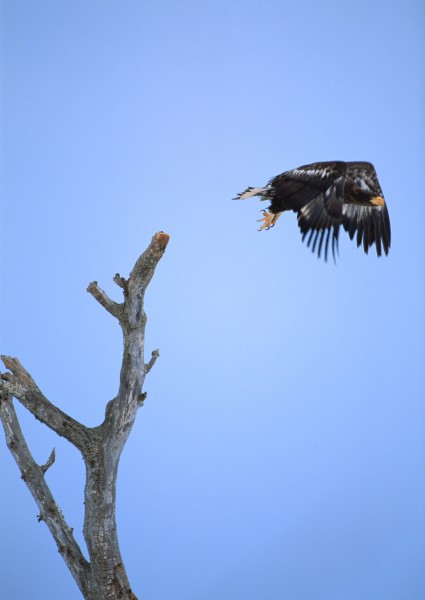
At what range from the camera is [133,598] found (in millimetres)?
4477

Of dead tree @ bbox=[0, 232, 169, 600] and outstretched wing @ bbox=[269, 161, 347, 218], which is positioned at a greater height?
outstretched wing @ bbox=[269, 161, 347, 218]

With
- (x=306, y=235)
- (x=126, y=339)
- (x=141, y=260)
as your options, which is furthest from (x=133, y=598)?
(x=306, y=235)

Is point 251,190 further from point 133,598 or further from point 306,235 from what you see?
point 133,598

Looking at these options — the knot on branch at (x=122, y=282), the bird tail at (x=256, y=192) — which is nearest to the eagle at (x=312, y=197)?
the bird tail at (x=256, y=192)

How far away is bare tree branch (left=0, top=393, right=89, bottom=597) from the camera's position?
4.54 m

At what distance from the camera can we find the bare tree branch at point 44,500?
4.54 m

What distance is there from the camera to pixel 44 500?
4.59 meters

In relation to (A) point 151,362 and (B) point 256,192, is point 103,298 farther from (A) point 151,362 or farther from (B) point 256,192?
(B) point 256,192

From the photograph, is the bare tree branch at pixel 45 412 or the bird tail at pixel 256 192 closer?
the bare tree branch at pixel 45 412

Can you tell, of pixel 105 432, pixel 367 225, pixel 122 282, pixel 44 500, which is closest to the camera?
pixel 122 282

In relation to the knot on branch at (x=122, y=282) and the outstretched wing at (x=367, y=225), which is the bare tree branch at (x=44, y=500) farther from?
the outstretched wing at (x=367, y=225)

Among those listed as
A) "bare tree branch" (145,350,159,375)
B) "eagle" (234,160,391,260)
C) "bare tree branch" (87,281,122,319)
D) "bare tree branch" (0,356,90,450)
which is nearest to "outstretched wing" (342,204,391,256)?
"eagle" (234,160,391,260)

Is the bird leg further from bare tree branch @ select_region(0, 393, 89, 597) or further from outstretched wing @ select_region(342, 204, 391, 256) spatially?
bare tree branch @ select_region(0, 393, 89, 597)

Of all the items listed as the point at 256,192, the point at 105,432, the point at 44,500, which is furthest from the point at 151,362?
the point at 256,192
